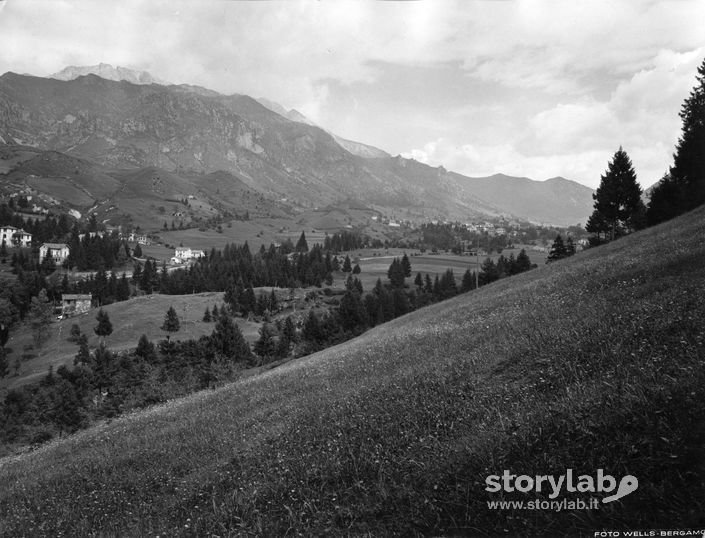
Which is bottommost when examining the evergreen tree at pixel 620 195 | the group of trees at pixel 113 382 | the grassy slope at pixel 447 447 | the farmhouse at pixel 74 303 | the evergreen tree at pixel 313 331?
the group of trees at pixel 113 382

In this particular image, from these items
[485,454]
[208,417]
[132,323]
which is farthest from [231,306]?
[485,454]

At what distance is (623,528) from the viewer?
12.6 ft

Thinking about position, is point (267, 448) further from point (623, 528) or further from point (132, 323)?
point (132, 323)

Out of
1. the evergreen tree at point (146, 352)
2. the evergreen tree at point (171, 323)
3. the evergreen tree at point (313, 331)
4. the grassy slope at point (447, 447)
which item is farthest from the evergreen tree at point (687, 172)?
the evergreen tree at point (171, 323)

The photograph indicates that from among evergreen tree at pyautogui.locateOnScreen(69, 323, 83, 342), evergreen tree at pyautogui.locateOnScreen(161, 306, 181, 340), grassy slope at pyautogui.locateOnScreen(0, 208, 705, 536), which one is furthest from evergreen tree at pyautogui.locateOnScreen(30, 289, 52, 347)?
grassy slope at pyautogui.locateOnScreen(0, 208, 705, 536)

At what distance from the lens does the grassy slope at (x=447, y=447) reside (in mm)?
4484

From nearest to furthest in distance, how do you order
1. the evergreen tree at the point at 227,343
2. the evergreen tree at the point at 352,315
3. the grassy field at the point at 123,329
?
the evergreen tree at the point at 227,343 → the evergreen tree at the point at 352,315 → the grassy field at the point at 123,329

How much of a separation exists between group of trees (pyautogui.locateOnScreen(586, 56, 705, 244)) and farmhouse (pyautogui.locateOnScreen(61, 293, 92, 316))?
176298 millimetres

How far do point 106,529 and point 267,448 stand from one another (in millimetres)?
2989

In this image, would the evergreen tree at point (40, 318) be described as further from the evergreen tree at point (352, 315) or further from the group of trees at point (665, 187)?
the group of trees at point (665, 187)

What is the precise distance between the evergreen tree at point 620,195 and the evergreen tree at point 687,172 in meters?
5.61

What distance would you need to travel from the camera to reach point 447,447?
20.1ft

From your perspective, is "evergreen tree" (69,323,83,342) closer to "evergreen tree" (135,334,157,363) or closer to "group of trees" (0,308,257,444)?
"group of trees" (0,308,257,444)

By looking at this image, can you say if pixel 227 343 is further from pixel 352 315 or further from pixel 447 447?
pixel 447 447
